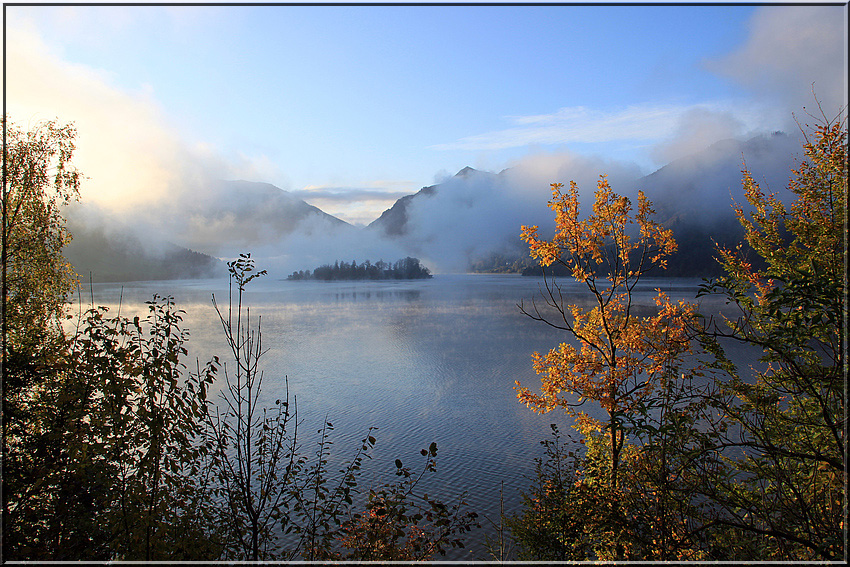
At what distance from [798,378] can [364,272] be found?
179 m

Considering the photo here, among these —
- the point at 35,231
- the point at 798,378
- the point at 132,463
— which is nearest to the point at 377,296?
the point at 35,231

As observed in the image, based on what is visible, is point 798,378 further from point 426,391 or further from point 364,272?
point 364,272

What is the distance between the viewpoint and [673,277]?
128m

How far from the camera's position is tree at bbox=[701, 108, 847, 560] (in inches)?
178

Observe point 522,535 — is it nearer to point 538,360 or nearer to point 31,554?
point 538,360

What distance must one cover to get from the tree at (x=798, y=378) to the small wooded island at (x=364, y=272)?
172179 millimetres

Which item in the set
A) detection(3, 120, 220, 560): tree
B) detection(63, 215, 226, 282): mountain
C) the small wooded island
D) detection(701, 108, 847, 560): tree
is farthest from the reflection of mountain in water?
detection(701, 108, 847, 560): tree

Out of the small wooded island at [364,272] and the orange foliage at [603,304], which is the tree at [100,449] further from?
the small wooded island at [364,272]

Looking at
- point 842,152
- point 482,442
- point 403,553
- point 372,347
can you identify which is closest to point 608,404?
point 403,553

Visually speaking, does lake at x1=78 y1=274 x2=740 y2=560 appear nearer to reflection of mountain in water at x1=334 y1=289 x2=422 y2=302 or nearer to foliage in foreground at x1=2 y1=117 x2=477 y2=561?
foliage in foreground at x1=2 y1=117 x2=477 y2=561

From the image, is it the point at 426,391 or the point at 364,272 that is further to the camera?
the point at 364,272

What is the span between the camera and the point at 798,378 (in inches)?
212

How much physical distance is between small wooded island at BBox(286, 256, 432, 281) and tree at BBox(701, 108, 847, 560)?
6779 inches

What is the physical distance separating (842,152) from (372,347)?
34.2m
